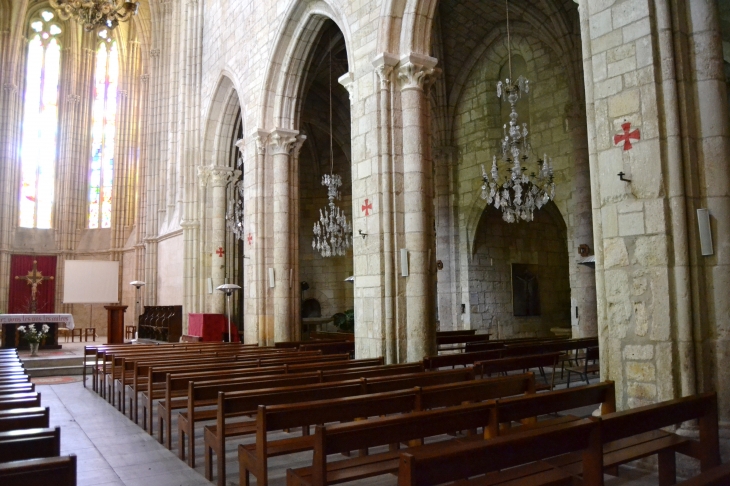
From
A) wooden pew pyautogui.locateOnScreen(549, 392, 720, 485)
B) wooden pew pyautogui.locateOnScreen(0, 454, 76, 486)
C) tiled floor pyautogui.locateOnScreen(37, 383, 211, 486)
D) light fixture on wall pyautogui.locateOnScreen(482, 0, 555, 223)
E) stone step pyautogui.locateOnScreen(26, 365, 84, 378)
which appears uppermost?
light fixture on wall pyautogui.locateOnScreen(482, 0, 555, 223)

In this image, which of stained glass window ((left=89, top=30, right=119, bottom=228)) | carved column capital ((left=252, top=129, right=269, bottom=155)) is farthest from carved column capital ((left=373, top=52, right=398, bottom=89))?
stained glass window ((left=89, top=30, right=119, bottom=228))

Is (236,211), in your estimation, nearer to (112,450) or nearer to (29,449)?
(112,450)

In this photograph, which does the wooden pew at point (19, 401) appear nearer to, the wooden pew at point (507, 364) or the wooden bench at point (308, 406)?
the wooden bench at point (308, 406)

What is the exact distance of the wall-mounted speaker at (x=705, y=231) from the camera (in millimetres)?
4562

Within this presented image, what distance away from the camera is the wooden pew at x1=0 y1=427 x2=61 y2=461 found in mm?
2414

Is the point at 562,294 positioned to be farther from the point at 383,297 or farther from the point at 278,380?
the point at 278,380

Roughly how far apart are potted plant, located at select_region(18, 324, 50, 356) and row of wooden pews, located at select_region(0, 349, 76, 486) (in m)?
11.0

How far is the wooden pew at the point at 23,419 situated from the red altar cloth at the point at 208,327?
36.9 feet

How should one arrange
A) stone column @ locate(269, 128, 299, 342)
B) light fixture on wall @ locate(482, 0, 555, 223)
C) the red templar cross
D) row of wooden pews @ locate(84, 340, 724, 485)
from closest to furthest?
row of wooden pews @ locate(84, 340, 724, 485), the red templar cross, light fixture on wall @ locate(482, 0, 555, 223), stone column @ locate(269, 128, 299, 342)

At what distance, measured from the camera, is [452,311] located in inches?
634

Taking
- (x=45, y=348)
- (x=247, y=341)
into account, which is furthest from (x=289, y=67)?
(x=45, y=348)

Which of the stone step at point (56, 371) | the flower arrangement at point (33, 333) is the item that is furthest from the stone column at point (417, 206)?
the flower arrangement at point (33, 333)

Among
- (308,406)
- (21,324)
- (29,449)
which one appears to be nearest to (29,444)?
(29,449)

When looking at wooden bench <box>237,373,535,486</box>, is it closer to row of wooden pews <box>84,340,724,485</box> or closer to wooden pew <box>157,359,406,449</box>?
row of wooden pews <box>84,340,724,485</box>
